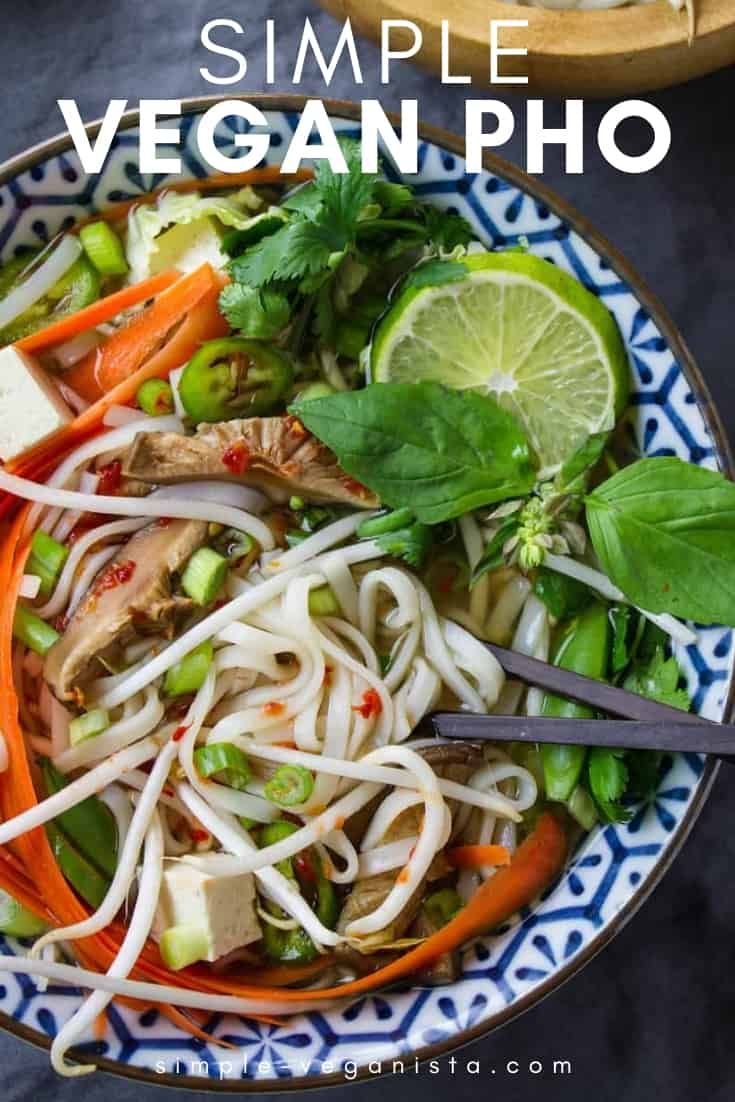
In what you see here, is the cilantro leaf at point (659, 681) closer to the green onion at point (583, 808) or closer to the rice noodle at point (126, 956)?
the green onion at point (583, 808)

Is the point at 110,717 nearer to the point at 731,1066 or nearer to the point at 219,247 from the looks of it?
the point at 219,247

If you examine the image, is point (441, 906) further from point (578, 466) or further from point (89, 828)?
point (578, 466)

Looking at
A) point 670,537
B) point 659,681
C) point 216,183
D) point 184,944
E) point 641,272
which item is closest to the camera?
point 670,537

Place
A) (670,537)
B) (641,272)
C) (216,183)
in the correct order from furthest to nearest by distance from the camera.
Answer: (641,272), (216,183), (670,537)

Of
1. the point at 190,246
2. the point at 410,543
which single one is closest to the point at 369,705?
the point at 410,543

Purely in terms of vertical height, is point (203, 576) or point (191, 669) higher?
point (203, 576)

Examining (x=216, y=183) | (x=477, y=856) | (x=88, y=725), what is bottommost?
(x=477, y=856)

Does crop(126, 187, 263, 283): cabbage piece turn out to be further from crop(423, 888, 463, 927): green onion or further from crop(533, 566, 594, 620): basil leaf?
crop(423, 888, 463, 927): green onion
